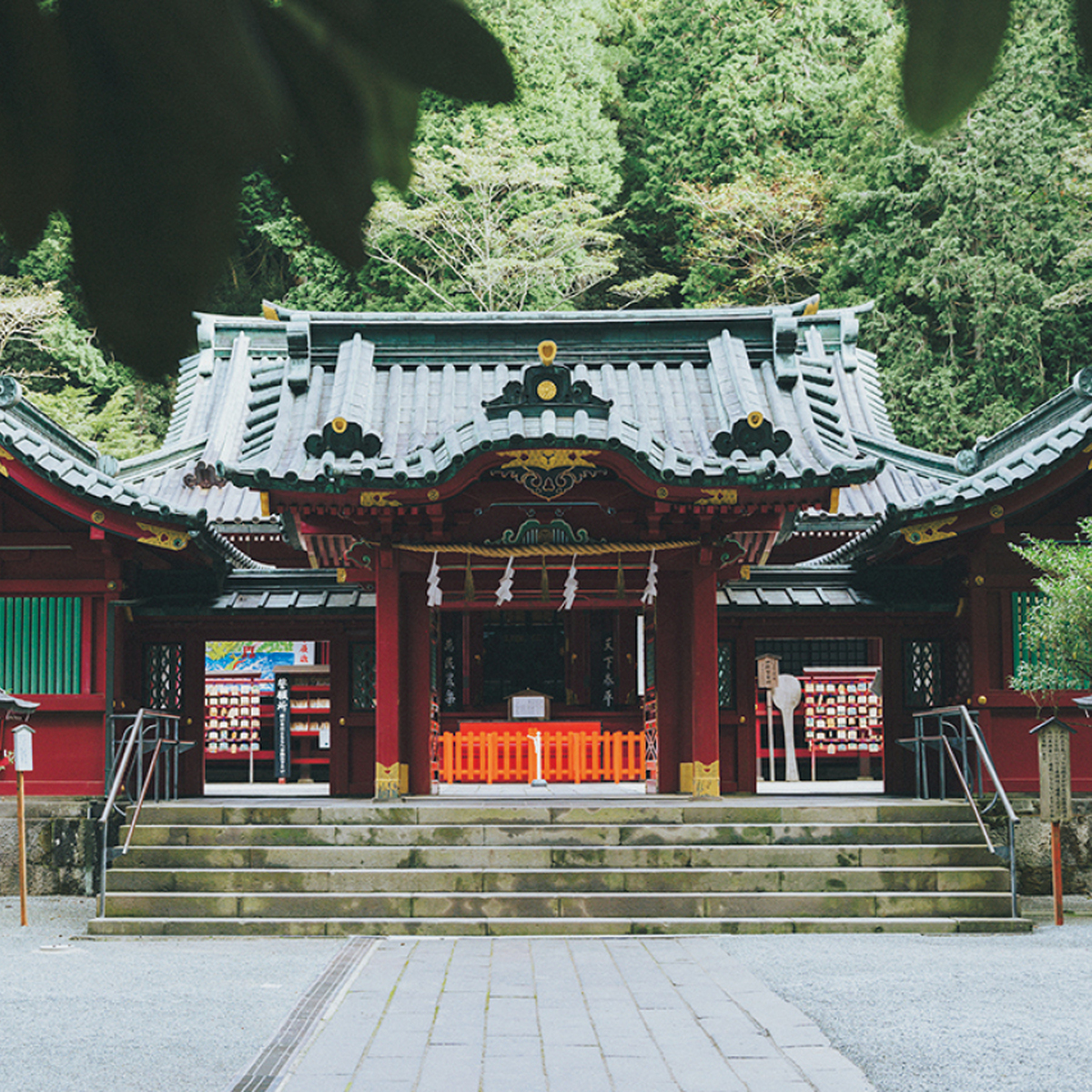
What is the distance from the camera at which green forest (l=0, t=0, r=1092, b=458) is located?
76cm

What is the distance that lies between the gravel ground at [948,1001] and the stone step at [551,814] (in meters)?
1.18

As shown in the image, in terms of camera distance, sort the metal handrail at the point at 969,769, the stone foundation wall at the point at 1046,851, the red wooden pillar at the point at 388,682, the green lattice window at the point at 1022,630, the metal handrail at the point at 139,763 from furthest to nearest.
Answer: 1. the green lattice window at the point at 1022,630
2. the stone foundation wall at the point at 1046,851
3. the red wooden pillar at the point at 388,682
4. the metal handrail at the point at 139,763
5. the metal handrail at the point at 969,769

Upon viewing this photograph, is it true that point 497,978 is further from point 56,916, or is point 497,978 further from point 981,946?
point 56,916

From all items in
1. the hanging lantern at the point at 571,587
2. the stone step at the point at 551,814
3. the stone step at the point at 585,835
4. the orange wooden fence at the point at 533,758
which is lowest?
the stone step at the point at 585,835

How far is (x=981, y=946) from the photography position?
25.3 ft

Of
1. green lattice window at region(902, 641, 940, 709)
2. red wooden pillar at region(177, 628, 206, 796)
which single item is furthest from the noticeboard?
red wooden pillar at region(177, 628, 206, 796)

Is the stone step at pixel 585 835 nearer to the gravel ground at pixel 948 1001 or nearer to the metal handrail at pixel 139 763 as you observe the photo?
the metal handrail at pixel 139 763

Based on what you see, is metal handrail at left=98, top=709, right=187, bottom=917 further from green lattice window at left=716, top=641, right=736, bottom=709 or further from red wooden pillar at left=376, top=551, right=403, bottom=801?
green lattice window at left=716, top=641, right=736, bottom=709

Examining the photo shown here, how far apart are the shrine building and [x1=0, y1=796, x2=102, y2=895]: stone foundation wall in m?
0.16

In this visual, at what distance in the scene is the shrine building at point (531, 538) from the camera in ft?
31.4

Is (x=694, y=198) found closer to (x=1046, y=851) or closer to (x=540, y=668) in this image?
(x=1046, y=851)

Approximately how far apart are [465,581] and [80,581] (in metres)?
3.06

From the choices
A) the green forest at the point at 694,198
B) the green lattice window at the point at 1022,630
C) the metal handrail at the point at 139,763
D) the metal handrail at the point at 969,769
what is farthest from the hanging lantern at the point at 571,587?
the green forest at the point at 694,198

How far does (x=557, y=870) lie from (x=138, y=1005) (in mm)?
3197
